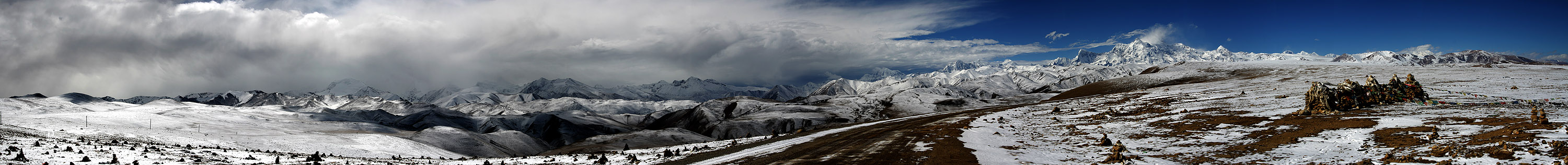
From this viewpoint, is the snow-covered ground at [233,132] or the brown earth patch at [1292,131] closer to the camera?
the brown earth patch at [1292,131]

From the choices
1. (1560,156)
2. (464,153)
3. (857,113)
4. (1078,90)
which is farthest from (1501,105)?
(1078,90)

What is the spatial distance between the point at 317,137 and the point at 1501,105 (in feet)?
280

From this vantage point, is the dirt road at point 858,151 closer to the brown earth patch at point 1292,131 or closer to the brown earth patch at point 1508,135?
the brown earth patch at point 1292,131

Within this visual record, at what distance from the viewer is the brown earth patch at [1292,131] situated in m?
21.5

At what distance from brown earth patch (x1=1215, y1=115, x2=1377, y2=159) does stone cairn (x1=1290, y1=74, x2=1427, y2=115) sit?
8.17 ft

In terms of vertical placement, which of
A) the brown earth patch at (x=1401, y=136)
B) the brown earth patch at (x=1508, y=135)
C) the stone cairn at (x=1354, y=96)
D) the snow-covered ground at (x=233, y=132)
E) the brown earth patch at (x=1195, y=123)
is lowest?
the snow-covered ground at (x=233, y=132)

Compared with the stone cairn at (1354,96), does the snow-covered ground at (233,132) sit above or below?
below

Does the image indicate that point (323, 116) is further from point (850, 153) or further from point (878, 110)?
point (850, 153)

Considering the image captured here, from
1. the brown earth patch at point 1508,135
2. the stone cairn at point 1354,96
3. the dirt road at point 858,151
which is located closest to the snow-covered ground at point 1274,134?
the brown earth patch at point 1508,135

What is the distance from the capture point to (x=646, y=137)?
332 ft

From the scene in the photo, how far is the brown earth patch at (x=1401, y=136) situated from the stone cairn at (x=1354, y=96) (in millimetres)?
10977

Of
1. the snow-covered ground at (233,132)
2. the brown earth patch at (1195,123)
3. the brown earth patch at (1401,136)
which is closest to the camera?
the brown earth patch at (1401,136)

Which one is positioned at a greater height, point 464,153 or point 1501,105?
point 1501,105

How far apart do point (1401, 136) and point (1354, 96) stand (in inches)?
690
